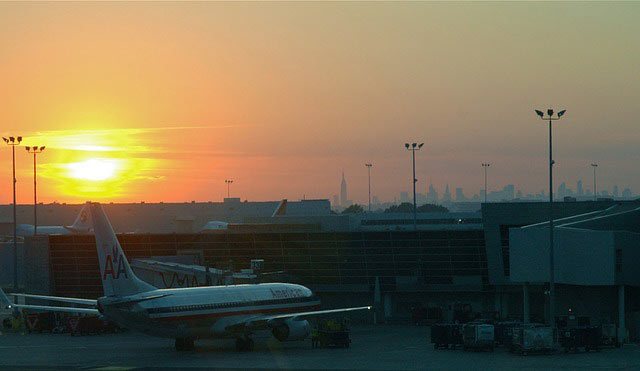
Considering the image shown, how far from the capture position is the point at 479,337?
60.8 metres

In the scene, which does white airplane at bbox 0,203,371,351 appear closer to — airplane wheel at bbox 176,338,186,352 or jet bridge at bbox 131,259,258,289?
airplane wheel at bbox 176,338,186,352

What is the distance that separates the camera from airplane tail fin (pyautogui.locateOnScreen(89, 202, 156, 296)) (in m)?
60.5

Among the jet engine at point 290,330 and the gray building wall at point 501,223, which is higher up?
the gray building wall at point 501,223

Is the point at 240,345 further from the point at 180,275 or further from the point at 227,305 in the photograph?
the point at 180,275

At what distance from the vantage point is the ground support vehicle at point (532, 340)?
58969mm

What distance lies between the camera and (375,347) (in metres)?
66.0

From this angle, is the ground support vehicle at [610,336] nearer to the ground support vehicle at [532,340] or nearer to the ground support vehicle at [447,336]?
the ground support vehicle at [532,340]

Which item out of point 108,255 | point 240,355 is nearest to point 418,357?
point 240,355

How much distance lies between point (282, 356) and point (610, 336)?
22067 millimetres

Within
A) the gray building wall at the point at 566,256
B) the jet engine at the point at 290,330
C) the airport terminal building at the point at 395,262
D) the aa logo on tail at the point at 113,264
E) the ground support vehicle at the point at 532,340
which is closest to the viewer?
the ground support vehicle at the point at 532,340

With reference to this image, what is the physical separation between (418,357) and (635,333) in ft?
68.2

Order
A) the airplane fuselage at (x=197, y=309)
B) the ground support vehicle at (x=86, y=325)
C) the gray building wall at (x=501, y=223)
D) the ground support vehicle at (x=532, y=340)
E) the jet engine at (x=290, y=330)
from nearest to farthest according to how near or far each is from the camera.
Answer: the ground support vehicle at (x=532, y=340)
the airplane fuselage at (x=197, y=309)
the jet engine at (x=290, y=330)
the ground support vehicle at (x=86, y=325)
the gray building wall at (x=501, y=223)

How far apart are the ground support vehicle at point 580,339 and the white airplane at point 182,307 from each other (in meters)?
17.2

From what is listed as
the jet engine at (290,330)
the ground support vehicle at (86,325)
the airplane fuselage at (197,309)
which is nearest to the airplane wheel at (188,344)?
the airplane fuselage at (197,309)
